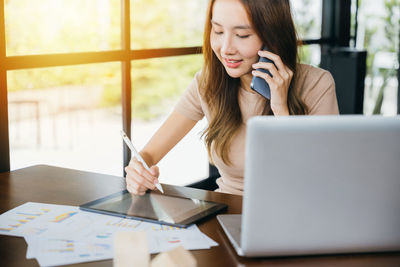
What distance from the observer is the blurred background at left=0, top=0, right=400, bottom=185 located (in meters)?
2.02

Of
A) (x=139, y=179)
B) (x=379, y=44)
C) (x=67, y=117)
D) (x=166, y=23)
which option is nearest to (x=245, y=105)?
(x=139, y=179)

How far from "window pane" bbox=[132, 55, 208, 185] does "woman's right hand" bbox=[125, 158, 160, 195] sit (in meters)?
0.97

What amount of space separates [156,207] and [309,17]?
2.74 metres

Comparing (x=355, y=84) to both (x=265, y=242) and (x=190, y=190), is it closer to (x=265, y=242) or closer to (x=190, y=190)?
(x=190, y=190)

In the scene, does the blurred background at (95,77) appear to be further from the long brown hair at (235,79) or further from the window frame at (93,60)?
the long brown hair at (235,79)

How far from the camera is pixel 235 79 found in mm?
1941

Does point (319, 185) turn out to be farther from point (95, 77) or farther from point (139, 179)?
point (95, 77)

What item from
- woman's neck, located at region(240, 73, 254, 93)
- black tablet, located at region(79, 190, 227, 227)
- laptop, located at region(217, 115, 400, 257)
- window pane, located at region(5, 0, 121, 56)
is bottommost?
black tablet, located at region(79, 190, 227, 227)

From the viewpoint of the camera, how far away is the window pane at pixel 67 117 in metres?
2.08

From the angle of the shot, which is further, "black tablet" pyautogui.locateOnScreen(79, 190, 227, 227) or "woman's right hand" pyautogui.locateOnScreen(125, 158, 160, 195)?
"woman's right hand" pyautogui.locateOnScreen(125, 158, 160, 195)

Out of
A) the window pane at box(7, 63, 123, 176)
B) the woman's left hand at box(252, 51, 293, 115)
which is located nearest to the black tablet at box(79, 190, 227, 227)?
the woman's left hand at box(252, 51, 293, 115)

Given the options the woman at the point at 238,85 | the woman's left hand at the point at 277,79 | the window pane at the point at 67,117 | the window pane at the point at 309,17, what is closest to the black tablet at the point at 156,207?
the woman at the point at 238,85

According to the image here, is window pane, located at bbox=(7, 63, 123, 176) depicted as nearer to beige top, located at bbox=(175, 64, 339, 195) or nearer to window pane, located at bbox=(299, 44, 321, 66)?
beige top, located at bbox=(175, 64, 339, 195)

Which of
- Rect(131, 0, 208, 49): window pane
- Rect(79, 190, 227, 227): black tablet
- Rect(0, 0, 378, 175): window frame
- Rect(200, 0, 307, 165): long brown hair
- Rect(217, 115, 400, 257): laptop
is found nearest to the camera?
Rect(217, 115, 400, 257): laptop
